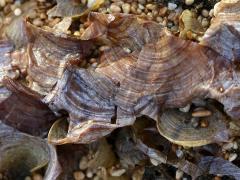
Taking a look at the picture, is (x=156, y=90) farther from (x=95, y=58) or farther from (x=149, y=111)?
(x=95, y=58)

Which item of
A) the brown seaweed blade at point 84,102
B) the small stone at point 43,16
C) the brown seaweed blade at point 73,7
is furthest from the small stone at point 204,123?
the small stone at point 43,16

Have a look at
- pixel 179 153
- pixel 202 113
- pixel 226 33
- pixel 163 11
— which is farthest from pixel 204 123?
pixel 163 11

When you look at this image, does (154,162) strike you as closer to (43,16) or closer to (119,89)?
(119,89)

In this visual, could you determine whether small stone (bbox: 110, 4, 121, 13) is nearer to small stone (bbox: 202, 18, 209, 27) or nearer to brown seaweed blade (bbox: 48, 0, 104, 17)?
brown seaweed blade (bbox: 48, 0, 104, 17)

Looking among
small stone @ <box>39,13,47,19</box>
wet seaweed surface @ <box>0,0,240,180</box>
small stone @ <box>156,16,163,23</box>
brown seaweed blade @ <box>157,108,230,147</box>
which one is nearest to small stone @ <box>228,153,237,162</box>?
wet seaweed surface @ <box>0,0,240,180</box>

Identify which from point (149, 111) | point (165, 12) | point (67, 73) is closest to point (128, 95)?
point (149, 111)
